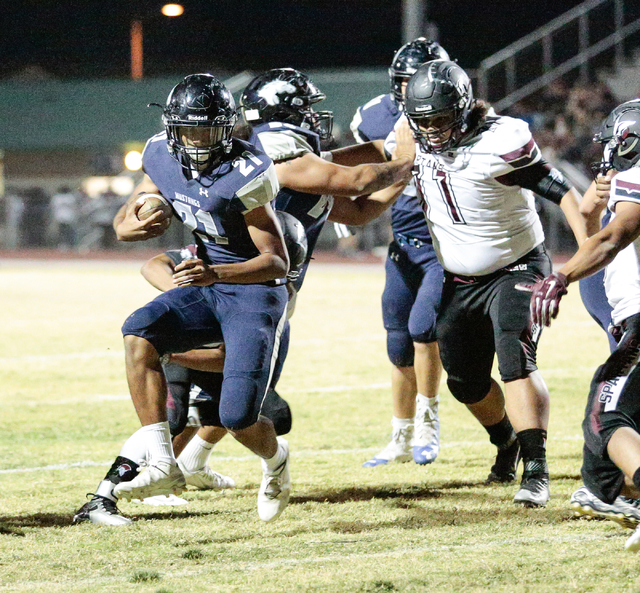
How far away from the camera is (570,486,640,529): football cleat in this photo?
3.74 m

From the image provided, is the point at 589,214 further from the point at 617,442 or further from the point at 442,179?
the point at 617,442

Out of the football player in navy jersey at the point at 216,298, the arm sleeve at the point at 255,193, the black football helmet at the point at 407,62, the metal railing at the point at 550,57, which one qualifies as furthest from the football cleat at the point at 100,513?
the metal railing at the point at 550,57

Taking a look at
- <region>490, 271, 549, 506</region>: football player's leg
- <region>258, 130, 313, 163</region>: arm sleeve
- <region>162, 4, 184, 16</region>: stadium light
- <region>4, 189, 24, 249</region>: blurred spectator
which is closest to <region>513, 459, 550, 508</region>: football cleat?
<region>490, 271, 549, 506</region>: football player's leg

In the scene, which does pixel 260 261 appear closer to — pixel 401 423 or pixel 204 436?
pixel 204 436

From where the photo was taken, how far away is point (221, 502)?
15.2 feet

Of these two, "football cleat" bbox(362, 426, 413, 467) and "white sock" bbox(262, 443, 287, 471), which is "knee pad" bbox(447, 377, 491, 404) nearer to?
"football cleat" bbox(362, 426, 413, 467)

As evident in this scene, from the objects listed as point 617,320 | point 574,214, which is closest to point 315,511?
point 617,320

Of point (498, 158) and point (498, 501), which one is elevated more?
point (498, 158)

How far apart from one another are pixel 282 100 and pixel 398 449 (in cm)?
193

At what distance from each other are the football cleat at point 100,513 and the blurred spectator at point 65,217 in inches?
903

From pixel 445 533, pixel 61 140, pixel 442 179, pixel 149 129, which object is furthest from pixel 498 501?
pixel 61 140

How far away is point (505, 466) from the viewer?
196 inches

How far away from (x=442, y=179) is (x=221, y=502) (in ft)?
5.59

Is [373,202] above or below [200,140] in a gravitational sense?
below
